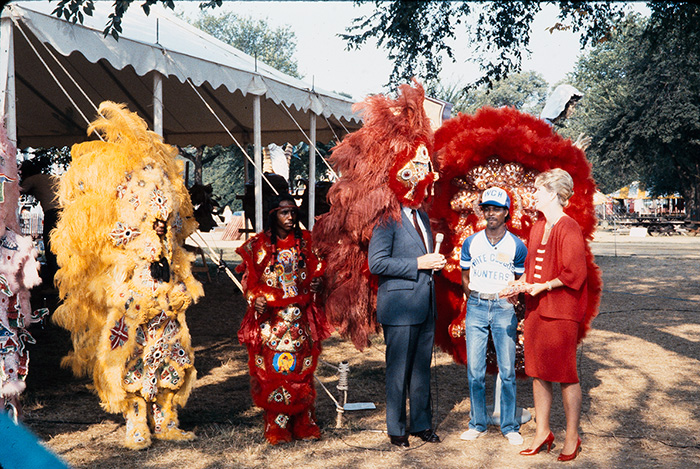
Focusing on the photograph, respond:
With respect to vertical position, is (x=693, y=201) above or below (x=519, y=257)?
above

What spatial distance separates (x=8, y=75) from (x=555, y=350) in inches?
145

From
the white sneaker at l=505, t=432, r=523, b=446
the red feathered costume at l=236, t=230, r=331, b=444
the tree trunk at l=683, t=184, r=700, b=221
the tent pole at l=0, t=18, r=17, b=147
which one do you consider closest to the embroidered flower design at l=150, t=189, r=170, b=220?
the red feathered costume at l=236, t=230, r=331, b=444

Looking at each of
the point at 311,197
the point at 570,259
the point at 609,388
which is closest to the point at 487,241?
the point at 570,259

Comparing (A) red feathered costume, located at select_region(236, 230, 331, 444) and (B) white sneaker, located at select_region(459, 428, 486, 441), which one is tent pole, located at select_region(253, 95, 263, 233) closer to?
(A) red feathered costume, located at select_region(236, 230, 331, 444)

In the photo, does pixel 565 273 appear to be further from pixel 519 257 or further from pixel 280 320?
pixel 280 320

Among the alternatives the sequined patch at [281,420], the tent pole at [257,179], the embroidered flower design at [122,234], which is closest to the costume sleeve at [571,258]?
the sequined patch at [281,420]

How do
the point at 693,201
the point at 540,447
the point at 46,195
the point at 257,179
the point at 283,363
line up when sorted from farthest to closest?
the point at 693,201 < the point at 46,195 < the point at 257,179 < the point at 283,363 < the point at 540,447

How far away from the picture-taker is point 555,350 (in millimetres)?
3637

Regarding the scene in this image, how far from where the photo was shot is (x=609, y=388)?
17.6ft

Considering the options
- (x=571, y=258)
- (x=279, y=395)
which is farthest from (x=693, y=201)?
(x=279, y=395)

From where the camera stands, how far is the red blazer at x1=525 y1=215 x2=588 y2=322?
3584 mm

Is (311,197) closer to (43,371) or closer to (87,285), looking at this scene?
(43,371)

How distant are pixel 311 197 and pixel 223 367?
7.67ft

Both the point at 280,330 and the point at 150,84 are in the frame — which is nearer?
the point at 280,330
